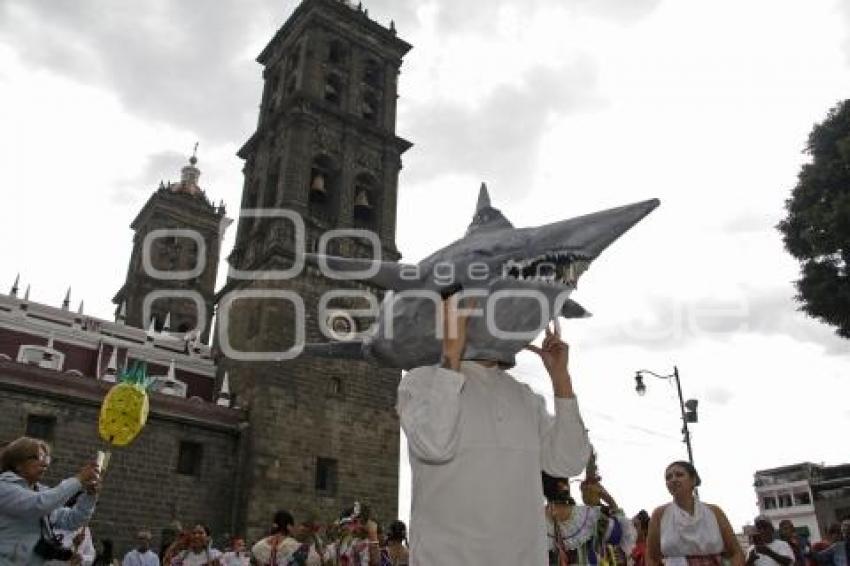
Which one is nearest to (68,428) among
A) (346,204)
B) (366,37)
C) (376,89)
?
(346,204)

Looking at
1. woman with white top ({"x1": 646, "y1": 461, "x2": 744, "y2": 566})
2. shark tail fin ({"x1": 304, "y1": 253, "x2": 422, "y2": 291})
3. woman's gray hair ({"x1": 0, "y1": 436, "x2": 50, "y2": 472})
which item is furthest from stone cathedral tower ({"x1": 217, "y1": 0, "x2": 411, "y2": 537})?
shark tail fin ({"x1": 304, "y1": 253, "x2": 422, "y2": 291})

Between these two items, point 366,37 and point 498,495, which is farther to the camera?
point 366,37

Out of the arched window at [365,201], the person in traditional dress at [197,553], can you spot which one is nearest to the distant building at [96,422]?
the arched window at [365,201]

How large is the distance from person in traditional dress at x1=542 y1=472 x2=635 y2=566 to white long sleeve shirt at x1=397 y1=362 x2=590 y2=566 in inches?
120

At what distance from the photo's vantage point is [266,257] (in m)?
22.9

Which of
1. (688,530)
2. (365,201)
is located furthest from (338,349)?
(365,201)

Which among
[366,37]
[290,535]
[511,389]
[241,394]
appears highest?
[366,37]

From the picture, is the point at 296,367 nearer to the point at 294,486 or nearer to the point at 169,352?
the point at 294,486

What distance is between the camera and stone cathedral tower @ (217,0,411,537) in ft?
66.1

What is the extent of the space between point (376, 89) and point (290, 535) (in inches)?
932

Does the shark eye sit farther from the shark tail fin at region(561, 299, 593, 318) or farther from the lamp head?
the lamp head

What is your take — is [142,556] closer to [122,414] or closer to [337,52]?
[122,414]

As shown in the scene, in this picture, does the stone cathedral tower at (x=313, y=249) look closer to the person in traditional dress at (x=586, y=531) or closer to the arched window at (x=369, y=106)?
the arched window at (x=369, y=106)

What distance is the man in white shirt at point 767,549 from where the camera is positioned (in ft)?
21.0
